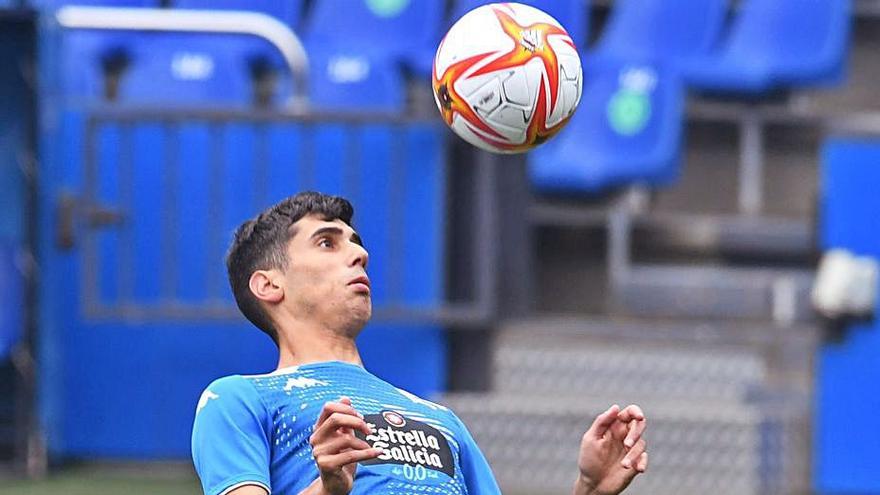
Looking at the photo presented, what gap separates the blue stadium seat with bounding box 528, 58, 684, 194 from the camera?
982cm

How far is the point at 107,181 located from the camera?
8.52m

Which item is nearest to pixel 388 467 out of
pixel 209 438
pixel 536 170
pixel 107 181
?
pixel 209 438

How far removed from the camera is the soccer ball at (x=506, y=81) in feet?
16.7

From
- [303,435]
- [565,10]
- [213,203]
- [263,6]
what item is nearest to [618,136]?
[565,10]

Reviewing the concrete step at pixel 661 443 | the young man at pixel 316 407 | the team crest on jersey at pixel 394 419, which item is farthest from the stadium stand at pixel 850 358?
the team crest on jersey at pixel 394 419

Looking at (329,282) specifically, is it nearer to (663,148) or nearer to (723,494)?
(723,494)

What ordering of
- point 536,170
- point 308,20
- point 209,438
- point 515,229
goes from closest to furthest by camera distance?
1. point 209,438
2. point 515,229
3. point 536,170
4. point 308,20

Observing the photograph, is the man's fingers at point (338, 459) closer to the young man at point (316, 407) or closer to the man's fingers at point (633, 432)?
the young man at point (316, 407)

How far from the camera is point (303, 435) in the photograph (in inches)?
160

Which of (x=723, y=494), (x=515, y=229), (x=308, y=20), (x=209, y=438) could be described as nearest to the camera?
(x=209, y=438)

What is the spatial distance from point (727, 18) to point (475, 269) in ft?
12.2

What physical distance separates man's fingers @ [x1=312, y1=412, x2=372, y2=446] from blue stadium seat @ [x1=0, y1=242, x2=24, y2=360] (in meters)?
5.01

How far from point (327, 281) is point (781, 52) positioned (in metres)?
6.85

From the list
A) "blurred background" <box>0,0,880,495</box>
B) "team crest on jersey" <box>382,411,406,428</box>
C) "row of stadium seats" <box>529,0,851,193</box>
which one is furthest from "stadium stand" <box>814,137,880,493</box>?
"team crest on jersey" <box>382,411,406,428</box>
